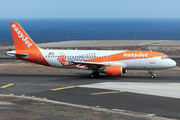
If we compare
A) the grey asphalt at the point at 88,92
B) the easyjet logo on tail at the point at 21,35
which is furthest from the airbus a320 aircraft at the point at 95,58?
the grey asphalt at the point at 88,92

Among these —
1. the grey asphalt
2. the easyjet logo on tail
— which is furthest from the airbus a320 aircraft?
Answer: the grey asphalt

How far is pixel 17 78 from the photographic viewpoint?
39875 millimetres

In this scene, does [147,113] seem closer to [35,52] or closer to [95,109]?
[95,109]

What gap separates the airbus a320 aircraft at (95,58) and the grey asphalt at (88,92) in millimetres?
1843

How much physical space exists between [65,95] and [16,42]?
17.7 m

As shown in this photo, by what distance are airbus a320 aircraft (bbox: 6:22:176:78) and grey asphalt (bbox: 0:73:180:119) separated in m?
1.84

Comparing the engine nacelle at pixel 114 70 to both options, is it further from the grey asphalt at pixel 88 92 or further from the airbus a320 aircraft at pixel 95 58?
the grey asphalt at pixel 88 92

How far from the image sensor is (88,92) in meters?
30.7

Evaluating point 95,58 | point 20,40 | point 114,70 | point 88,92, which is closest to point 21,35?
point 20,40

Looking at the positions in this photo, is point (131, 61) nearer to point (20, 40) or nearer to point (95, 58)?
point (95, 58)

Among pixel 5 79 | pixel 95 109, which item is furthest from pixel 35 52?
pixel 95 109

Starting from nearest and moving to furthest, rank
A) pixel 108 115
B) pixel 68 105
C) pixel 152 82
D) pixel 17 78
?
pixel 108 115 → pixel 68 105 → pixel 152 82 → pixel 17 78

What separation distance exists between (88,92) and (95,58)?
11.4 m

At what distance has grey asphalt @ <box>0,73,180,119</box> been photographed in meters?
24.4
